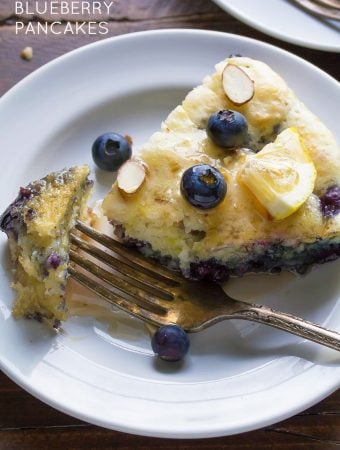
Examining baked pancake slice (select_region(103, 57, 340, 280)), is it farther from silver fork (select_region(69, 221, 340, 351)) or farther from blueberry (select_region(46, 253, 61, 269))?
blueberry (select_region(46, 253, 61, 269))

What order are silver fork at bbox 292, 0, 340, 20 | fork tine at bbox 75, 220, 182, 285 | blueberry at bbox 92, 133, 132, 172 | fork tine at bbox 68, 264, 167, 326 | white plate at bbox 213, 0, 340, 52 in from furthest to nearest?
silver fork at bbox 292, 0, 340, 20 → white plate at bbox 213, 0, 340, 52 → blueberry at bbox 92, 133, 132, 172 → fork tine at bbox 75, 220, 182, 285 → fork tine at bbox 68, 264, 167, 326

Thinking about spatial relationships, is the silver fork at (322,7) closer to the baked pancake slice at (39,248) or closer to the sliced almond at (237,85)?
the sliced almond at (237,85)

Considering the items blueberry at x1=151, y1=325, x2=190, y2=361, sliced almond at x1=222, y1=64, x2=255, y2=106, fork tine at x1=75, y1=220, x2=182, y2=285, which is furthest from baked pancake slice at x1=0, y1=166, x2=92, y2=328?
sliced almond at x1=222, y1=64, x2=255, y2=106

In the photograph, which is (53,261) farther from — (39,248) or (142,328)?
(142,328)

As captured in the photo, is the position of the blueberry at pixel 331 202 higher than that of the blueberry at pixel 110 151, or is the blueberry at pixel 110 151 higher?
the blueberry at pixel 110 151

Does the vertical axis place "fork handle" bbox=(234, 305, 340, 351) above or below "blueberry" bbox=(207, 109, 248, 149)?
below

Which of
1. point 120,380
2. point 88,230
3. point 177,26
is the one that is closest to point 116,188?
point 88,230

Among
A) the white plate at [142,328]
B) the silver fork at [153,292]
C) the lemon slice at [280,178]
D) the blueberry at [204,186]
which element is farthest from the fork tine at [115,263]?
the lemon slice at [280,178]
